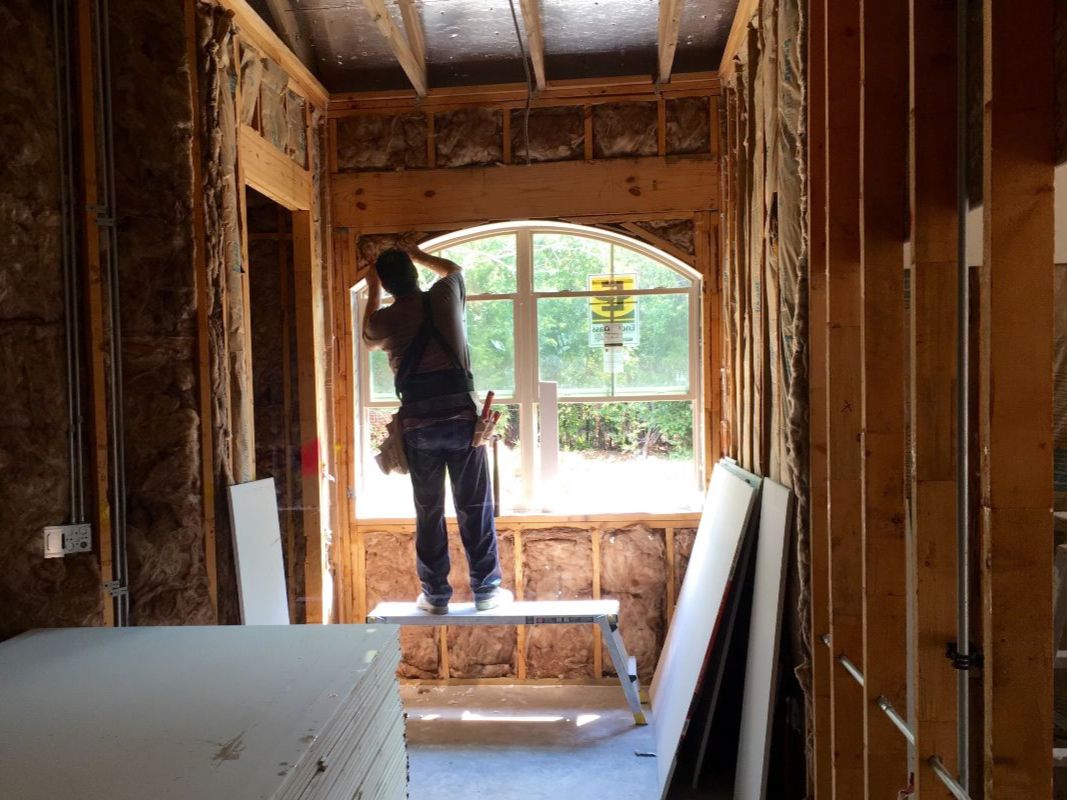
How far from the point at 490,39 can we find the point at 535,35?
0.51 m

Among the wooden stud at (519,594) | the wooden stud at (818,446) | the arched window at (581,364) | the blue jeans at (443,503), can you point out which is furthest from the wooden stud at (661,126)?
the wooden stud at (519,594)

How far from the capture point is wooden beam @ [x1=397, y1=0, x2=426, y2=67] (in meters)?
3.76

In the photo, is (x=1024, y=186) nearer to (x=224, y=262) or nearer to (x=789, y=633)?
(x=789, y=633)

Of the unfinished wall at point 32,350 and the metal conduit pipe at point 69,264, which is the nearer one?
the unfinished wall at point 32,350

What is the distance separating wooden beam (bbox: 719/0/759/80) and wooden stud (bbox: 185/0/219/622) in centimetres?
230

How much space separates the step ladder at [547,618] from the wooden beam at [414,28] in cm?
293

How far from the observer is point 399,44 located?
3703 mm

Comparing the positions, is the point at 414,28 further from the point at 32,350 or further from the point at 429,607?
the point at 429,607

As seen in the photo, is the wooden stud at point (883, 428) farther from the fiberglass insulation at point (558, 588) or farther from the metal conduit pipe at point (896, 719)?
the fiberglass insulation at point (558, 588)

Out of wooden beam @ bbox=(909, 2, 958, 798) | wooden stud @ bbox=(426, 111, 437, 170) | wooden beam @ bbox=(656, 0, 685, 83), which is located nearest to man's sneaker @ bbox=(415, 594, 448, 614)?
wooden stud @ bbox=(426, 111, 437, 170)

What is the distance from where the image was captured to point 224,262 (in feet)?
10.3

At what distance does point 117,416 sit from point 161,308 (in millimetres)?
438

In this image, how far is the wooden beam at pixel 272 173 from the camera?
11.2ft

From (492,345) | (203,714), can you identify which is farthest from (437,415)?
(203,714)
